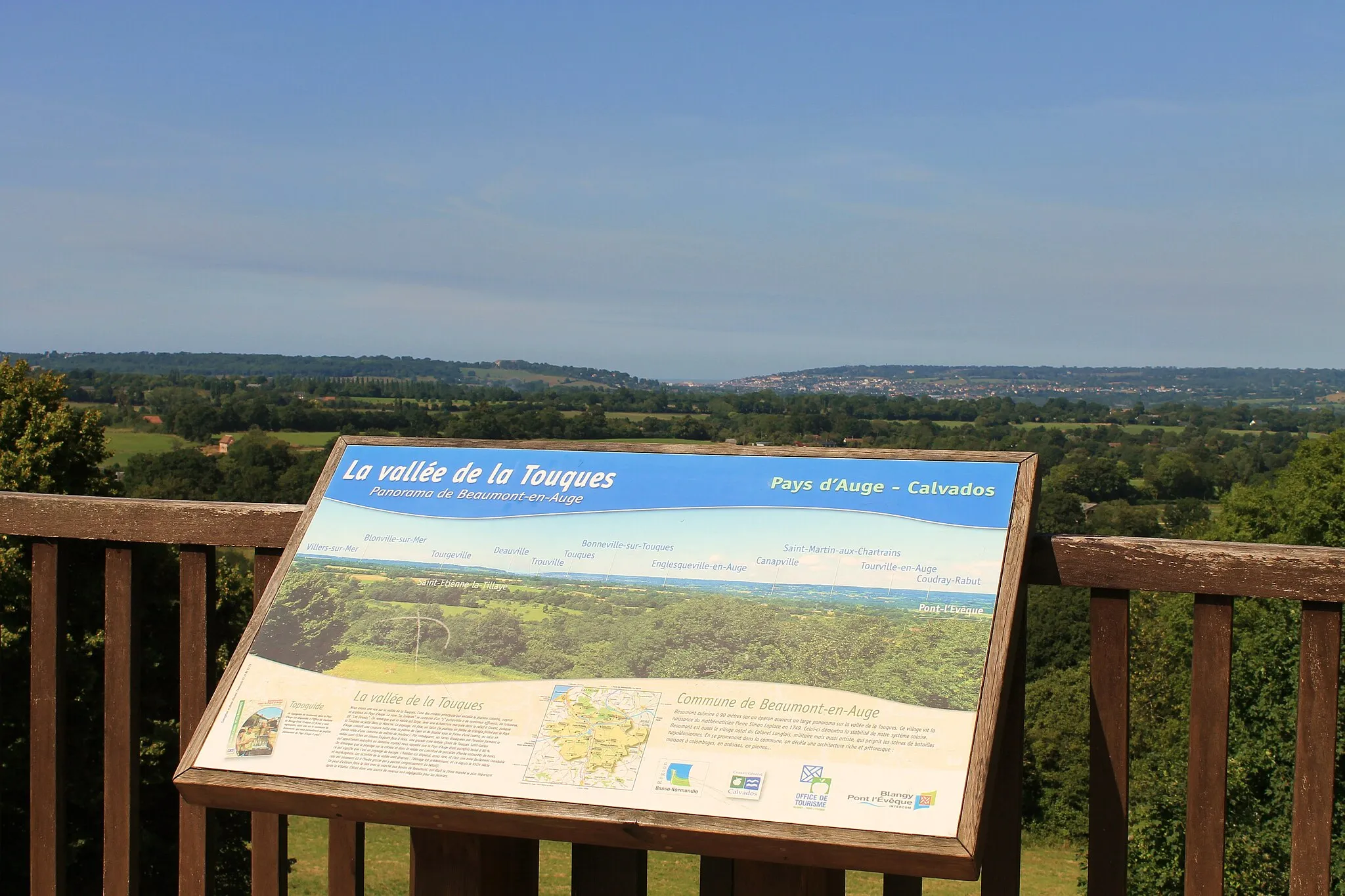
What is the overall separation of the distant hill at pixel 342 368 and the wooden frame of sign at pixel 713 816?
89329mm

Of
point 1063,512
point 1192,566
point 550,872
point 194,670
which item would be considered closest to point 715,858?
point 1192,566

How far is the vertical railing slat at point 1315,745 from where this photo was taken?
2168 millimetres

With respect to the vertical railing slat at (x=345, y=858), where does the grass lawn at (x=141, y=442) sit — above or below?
below

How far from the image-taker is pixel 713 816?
195 centimetres

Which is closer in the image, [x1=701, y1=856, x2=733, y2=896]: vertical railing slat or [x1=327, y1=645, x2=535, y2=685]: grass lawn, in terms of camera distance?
[x1=327, y1=645, x2=535, y2=685]: grass lawn

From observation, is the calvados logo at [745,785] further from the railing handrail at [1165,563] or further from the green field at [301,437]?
the green field at [301,437]

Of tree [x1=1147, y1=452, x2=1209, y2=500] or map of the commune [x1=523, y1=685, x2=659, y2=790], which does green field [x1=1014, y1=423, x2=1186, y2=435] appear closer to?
tree [x1=1147, y1=452, x2=1209, y2=500]

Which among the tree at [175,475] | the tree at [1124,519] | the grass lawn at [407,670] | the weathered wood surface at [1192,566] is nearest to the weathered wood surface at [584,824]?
the grass lawn at [407,670]

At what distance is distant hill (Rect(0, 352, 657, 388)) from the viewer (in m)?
101

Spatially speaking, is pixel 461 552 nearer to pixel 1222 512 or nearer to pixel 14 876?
pixel 14 876

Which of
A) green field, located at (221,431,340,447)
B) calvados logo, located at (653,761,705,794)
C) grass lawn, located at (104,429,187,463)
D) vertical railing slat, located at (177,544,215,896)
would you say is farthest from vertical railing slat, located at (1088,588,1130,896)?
green field, located at (221,431,340,447)

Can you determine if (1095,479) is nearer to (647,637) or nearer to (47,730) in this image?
(47,730)

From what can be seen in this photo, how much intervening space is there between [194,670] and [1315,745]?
2604mm

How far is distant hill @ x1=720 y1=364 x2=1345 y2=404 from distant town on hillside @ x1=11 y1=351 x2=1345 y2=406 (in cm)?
14
